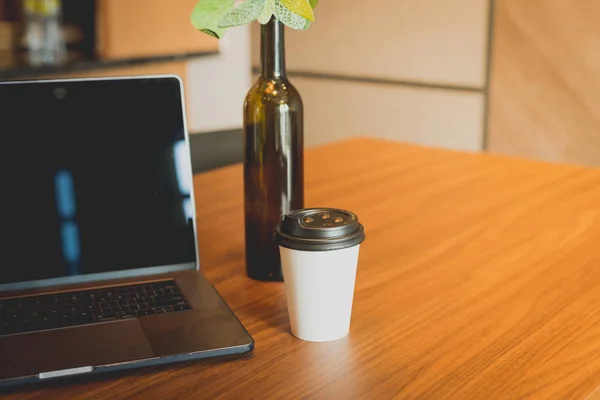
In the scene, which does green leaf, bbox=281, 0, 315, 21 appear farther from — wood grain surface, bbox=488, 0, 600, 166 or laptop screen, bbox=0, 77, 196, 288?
wood grain surface, bbox=488, 0, 600, 166

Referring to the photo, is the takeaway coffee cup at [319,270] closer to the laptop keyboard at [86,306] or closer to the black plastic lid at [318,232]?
the black plastic lid at [318,232]

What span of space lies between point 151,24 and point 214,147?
186cm

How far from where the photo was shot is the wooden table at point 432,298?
2.41 ft

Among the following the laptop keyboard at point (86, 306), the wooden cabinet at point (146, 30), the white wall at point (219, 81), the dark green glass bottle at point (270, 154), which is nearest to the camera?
the laptop keyboard at point (86, 306)

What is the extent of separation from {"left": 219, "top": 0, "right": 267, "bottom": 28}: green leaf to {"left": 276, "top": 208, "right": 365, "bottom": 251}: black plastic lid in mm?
231

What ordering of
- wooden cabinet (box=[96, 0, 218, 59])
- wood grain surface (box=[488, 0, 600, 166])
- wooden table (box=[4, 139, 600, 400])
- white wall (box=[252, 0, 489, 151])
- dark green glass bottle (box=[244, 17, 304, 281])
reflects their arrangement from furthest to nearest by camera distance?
wooden cabinet (box=[96, 0, 218, 59]), white wall (box=[252, 0, 489, 151]), wood grain surface (box=[488, 0, 600, 166]), dark green glass bottle (box=[244, 17, 304, 281]), wooden table (box=[4, 139, 600, 400])

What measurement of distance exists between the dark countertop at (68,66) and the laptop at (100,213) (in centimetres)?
179

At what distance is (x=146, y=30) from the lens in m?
3.42

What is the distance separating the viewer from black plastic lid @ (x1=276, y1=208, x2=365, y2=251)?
80 centimetres

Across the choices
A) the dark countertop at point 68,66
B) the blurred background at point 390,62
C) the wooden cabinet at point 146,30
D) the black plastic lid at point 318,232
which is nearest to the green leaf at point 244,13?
the black plastic lid at point 318,232

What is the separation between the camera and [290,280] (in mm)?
828

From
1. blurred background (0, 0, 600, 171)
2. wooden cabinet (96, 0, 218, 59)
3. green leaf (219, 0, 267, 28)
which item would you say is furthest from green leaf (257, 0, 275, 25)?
wooden cabinet (96, 0, 218, 59)

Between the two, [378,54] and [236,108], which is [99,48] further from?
[378,54]

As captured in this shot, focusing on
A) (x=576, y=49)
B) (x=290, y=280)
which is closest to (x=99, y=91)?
(x=290, y=280)
